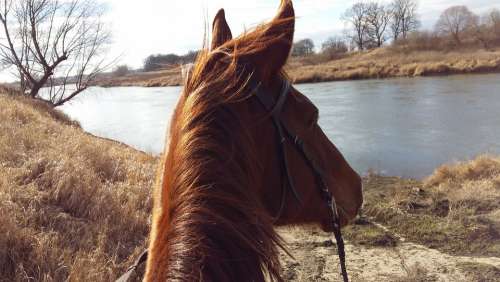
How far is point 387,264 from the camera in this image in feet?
12.4

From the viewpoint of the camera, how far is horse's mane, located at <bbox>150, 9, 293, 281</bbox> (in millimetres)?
1064

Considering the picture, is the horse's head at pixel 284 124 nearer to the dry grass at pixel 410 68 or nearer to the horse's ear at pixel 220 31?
the horse's ear at pixel 220 31

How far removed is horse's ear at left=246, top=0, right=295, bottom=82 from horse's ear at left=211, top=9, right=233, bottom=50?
0.14 metres

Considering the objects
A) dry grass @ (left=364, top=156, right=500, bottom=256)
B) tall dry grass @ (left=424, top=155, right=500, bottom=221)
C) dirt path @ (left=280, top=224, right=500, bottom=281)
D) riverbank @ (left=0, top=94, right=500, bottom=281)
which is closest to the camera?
riverbank @ (left=0, top=94, right=500, bottom=281)

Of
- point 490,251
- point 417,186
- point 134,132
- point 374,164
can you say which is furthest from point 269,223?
point 134,132

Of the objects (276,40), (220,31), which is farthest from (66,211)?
(276,40)

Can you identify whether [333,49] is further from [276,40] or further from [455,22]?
A: [276,40]

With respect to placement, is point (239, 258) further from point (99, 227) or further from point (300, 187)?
point (99, 227)

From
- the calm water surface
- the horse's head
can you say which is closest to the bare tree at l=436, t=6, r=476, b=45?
the calm water surface

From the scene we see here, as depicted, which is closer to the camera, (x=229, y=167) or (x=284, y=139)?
(x=229, y=167)

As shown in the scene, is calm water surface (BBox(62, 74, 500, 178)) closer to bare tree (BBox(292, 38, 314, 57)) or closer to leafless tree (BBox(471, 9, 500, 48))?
bare tree (BBox(292, 38, 314, 57))

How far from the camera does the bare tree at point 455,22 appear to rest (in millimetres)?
41631

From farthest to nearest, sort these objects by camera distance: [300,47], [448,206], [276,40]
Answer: [448,206] → [300,47] → [276,40]

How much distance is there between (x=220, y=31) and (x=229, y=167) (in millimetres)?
466
